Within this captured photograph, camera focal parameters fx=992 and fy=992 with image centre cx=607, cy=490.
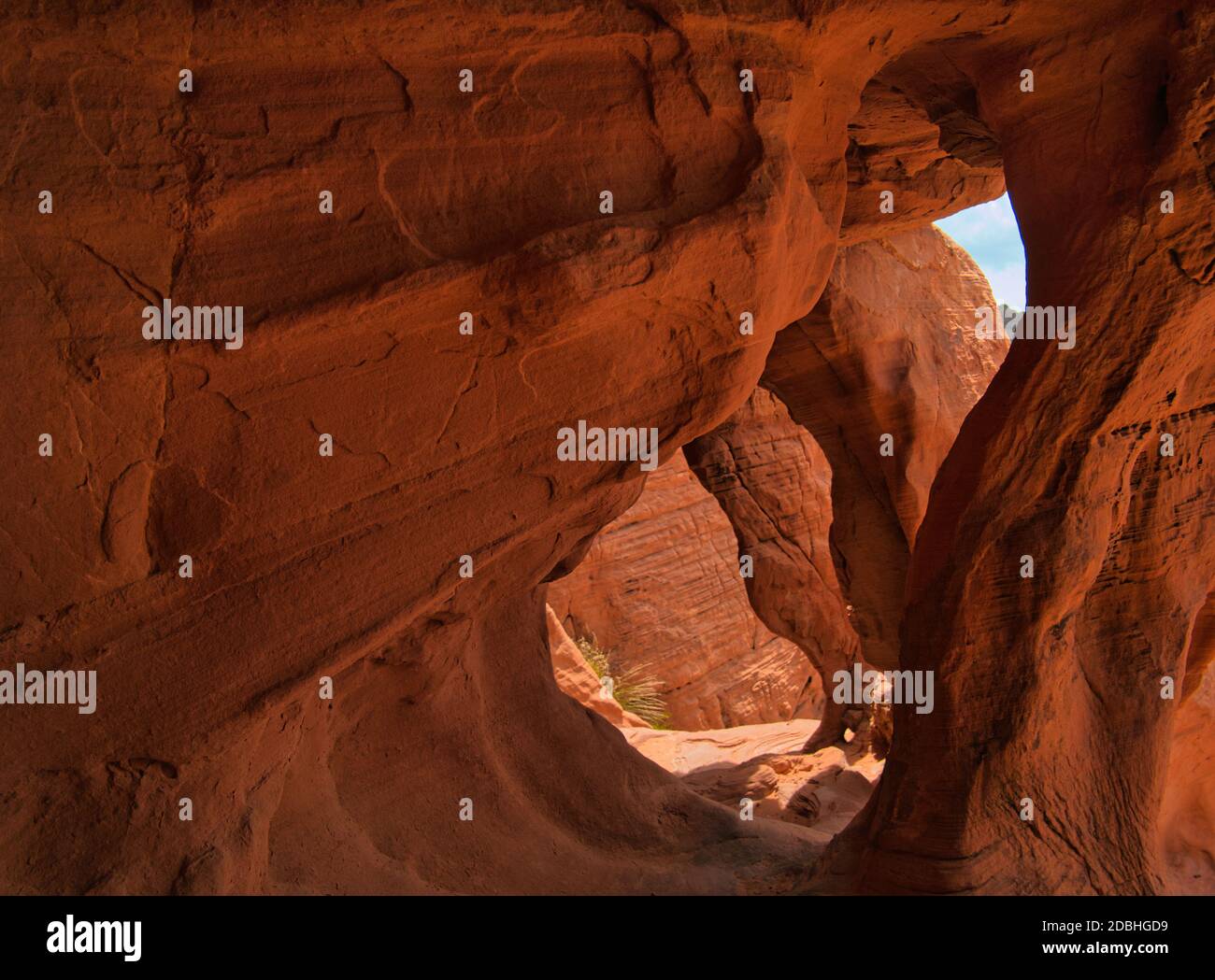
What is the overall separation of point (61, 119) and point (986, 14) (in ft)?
10.3

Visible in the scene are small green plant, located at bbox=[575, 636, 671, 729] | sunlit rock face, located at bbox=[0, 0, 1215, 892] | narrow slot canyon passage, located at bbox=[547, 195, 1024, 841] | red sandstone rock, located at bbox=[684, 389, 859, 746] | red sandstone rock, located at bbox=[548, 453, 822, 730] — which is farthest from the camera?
red sandstone rock, located at bbox=[548, 453, 822, 730]

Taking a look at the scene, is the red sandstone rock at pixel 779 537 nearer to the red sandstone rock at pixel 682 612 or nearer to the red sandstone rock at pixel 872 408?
the red sandstone rock at pixel 872 408

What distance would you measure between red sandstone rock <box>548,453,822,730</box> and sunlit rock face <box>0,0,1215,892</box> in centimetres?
1063

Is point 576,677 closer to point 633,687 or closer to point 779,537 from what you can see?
point 779,537

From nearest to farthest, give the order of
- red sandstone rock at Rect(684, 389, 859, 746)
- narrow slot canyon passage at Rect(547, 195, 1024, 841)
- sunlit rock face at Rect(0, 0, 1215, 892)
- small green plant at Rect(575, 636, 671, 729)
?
sunlit rock face at Rect(0, 0, 1215, 892), narrow slot canyon passage at Rect(547, 195, 1024, 841), red sandstone rock at Rect(684, 389, 859, 746), small green plant at Rect(575, 636, 671, 729)

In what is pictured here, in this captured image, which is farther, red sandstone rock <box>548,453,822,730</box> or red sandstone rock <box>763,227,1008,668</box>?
red sandstone rock <box>548,453,822,730</box>

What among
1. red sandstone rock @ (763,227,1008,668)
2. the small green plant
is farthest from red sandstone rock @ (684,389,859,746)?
the small green plant

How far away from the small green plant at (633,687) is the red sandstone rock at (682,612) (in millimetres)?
185

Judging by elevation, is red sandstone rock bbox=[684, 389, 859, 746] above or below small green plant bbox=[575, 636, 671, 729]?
above

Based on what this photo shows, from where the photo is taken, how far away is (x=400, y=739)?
4.24m

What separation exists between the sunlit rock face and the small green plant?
9.08 metres

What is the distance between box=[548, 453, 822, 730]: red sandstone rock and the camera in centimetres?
1500

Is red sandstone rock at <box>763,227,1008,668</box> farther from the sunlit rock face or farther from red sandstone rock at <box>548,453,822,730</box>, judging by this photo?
red sandstone rock at <box>548,453,822,730</box>

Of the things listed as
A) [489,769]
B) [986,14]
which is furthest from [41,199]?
[986,14]
